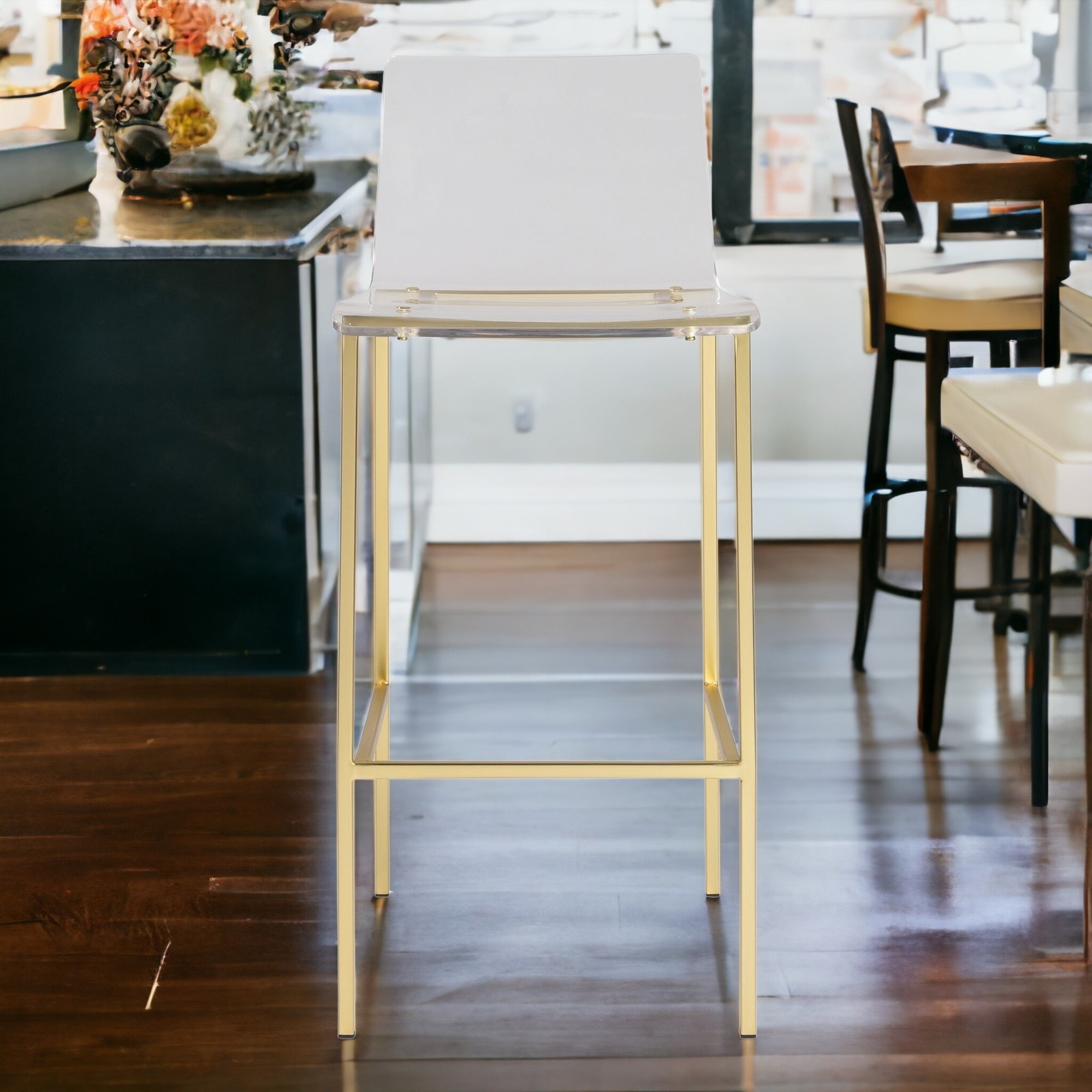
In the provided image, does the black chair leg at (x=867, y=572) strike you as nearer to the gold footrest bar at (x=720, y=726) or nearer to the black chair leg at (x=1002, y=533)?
the black chair leg at (x=1002, y=533)

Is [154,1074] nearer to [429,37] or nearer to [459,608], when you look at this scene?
[459,608]

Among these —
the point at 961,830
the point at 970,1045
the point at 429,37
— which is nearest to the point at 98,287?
the point at 429,37

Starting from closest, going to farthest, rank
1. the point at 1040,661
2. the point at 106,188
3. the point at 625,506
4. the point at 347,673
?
the point at 347,673
the point at 1040,661
the point at 106,188
the point at 625,506

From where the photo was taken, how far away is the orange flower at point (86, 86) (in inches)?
102

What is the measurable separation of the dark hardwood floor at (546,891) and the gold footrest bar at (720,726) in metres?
0.28

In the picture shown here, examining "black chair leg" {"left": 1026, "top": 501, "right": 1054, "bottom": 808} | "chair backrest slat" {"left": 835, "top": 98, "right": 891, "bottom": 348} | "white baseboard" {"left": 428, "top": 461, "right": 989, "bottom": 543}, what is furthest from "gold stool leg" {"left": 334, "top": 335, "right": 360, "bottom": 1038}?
"white baseboard" {"left": 428, "top": 461, "right": 989, "bottom": 543}

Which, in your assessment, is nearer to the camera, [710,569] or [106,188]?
[710,569]

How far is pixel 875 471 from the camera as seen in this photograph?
8.13ft

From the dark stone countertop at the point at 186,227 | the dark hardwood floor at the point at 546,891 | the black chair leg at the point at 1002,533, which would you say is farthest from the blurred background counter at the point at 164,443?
the black chair leg at the point at 1002,533

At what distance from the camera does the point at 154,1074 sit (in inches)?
54.5

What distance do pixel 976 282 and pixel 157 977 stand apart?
5.40 feet

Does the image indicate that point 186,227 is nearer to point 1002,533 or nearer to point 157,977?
point 157,977

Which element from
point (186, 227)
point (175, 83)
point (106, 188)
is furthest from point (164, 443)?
point (106, 188)

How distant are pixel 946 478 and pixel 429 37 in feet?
6.35
